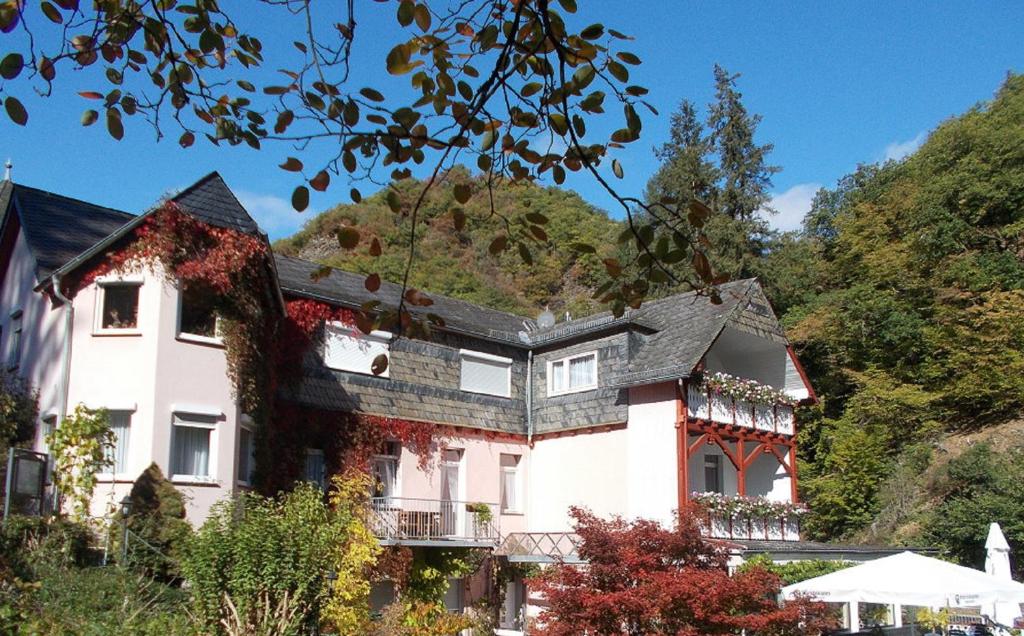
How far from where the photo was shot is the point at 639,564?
551 inches

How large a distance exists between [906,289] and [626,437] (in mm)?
15675

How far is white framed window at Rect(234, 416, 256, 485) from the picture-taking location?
63.2 feet

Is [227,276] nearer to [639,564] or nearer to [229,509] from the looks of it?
[229,509]

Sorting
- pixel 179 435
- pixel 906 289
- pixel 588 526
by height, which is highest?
pixel 906 289

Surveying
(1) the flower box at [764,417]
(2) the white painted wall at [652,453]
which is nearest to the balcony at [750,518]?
(2) the white painted wall at [652,453]

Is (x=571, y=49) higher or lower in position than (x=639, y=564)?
higher

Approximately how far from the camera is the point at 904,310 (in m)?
33.7

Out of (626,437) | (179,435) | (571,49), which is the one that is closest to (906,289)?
(626,437)

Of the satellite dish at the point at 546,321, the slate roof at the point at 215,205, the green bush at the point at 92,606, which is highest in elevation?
the slate roof at the point at 215,205

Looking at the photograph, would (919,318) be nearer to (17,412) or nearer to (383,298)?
(383,298)

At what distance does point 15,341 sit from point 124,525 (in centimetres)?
638

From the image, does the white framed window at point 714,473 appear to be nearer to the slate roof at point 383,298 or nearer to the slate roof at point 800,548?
the slate roof at point 800,548

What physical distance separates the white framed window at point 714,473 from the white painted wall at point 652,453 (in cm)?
381

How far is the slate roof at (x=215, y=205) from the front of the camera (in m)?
18.5
